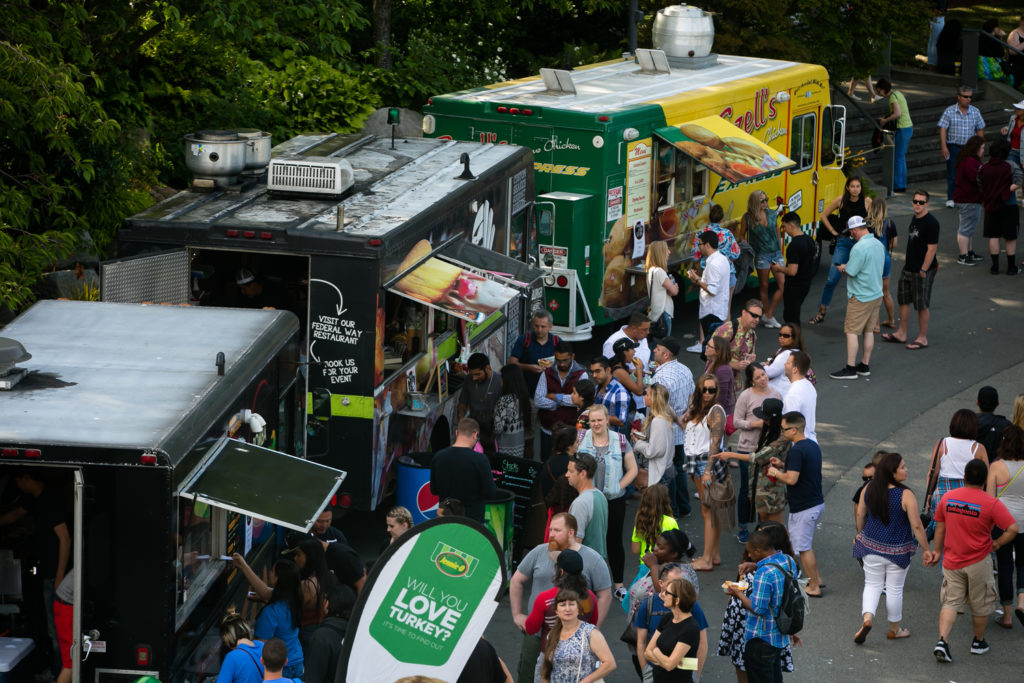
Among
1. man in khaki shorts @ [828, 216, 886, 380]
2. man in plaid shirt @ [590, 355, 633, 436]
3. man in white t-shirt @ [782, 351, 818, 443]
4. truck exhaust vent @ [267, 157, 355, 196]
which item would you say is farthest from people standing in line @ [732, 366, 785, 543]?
man in khaki shorts @ [828, 216, 886, 380]

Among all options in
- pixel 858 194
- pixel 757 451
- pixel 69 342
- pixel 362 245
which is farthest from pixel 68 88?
pixel 858 194

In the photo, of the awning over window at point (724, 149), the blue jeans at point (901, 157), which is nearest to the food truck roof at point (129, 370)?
the awning over window at point (724, 149)

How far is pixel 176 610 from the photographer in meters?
6.86

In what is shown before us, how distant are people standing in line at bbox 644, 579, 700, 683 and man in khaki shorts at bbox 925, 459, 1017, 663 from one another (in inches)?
103

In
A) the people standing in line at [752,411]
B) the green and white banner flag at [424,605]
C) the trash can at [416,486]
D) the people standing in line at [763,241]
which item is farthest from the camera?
the people standing in line at [763,241]

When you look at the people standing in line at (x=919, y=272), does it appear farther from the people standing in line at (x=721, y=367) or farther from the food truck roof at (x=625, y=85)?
the people standing in line at (x=721, y=367)

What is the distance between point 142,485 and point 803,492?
5464 mm

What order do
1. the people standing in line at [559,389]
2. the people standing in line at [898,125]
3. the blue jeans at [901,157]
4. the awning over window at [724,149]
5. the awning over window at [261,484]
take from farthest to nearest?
1. the blue jeans at [901,157]
2. the people standing in line at [898,125]
3. the awning over window at [724,149]
4. the people standing in line at [559,389]
5. the awning over window at [261,484]

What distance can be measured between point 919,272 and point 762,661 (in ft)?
29.1

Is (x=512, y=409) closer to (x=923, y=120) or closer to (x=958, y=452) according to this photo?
(x=958, y=452)

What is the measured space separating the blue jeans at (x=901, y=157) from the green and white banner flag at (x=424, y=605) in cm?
1926

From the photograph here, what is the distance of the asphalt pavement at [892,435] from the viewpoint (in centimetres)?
980

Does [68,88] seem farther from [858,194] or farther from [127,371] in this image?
[858,194]

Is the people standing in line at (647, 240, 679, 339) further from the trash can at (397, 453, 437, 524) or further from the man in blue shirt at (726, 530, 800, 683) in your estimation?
the man in blue shirt at (726, 530, 800, 683)
